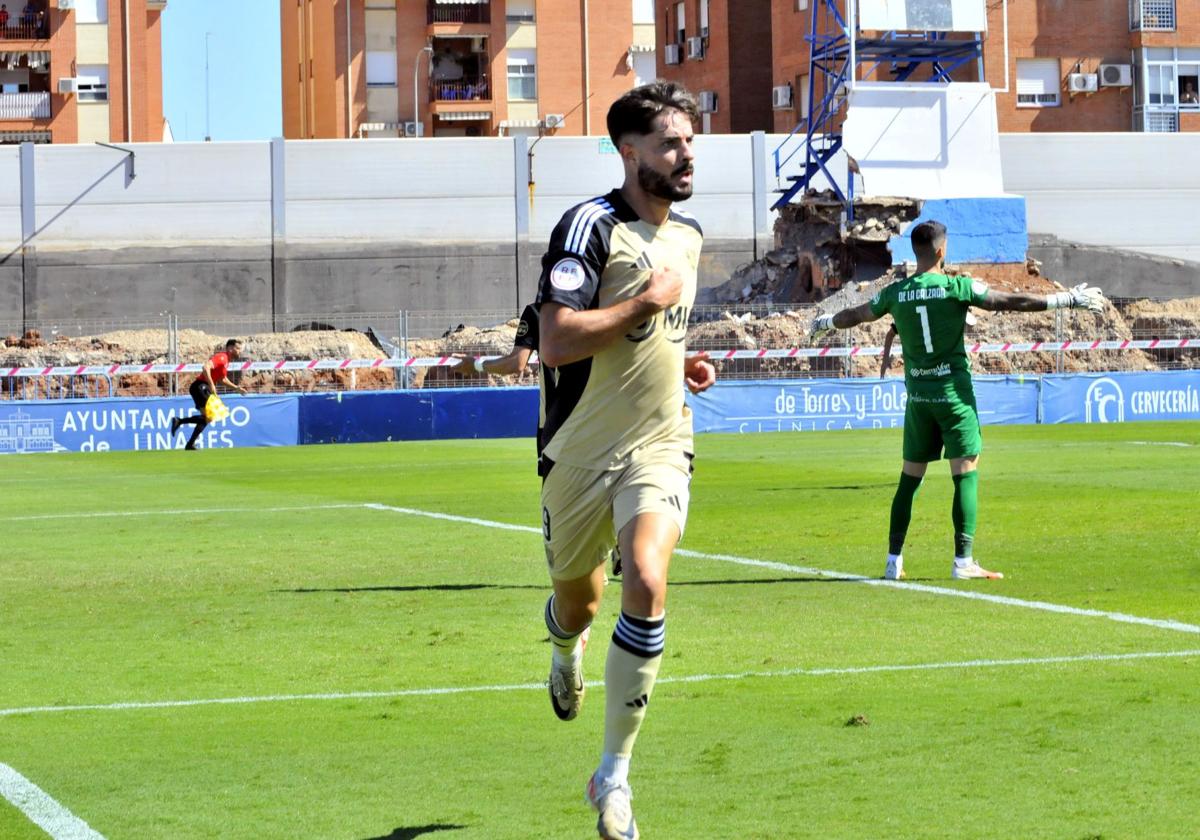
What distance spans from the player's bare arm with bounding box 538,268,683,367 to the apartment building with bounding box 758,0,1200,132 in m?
64.9

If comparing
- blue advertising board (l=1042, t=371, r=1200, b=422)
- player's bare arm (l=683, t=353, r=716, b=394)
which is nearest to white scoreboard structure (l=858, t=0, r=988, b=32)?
blue advertising board (l=1042, t=371, r=1200, b=422)

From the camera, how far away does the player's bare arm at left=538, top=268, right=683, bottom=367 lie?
6027mm

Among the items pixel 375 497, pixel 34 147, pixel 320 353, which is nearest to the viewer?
pixel 375 497

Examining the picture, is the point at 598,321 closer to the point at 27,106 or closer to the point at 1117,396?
the point at 1117,396

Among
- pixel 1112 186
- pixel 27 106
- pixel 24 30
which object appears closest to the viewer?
pixel 1112 186

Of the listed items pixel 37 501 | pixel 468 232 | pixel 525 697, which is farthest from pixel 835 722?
Answer: pixel 468 232

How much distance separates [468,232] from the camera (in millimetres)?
65000

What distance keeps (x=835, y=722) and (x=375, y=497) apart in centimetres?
1395

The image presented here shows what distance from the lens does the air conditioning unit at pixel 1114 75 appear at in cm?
7112

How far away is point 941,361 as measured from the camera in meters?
→ 11.8

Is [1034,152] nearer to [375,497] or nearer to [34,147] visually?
[34,147]

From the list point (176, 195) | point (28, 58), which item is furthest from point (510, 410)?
point (28, 58)

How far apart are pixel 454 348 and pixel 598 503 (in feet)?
140

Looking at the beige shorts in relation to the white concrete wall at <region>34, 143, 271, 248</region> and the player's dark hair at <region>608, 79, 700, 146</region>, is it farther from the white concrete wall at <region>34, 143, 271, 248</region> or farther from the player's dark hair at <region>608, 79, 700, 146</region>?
the white concrete wall at <region>34, 143, 271, 248</region>
